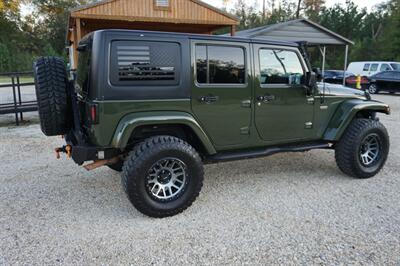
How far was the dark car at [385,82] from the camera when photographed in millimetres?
16531

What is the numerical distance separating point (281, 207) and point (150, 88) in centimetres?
197

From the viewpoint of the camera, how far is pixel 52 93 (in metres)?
3.55

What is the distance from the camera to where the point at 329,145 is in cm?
483

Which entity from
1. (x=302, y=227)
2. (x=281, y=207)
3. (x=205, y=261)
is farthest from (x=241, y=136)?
(x=205, y=261)

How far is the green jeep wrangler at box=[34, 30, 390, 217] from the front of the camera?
11.1ft

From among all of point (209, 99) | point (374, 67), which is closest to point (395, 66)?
point (374, 67)

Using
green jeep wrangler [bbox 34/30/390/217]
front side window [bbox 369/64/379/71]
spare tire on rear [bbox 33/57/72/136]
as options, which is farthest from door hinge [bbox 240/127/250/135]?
front side window [bbox 369/64/379/71]

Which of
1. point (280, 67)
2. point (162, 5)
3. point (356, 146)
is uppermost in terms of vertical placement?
point (162, 5)

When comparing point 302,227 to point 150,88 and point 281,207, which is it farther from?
point 150,88

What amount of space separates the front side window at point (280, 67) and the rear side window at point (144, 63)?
3.78 ft

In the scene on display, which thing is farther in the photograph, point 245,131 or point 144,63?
point 245,131

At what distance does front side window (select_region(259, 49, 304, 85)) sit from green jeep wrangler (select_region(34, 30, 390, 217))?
0.01 m

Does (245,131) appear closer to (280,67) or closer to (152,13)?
(280,67)

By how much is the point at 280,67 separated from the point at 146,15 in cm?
998
